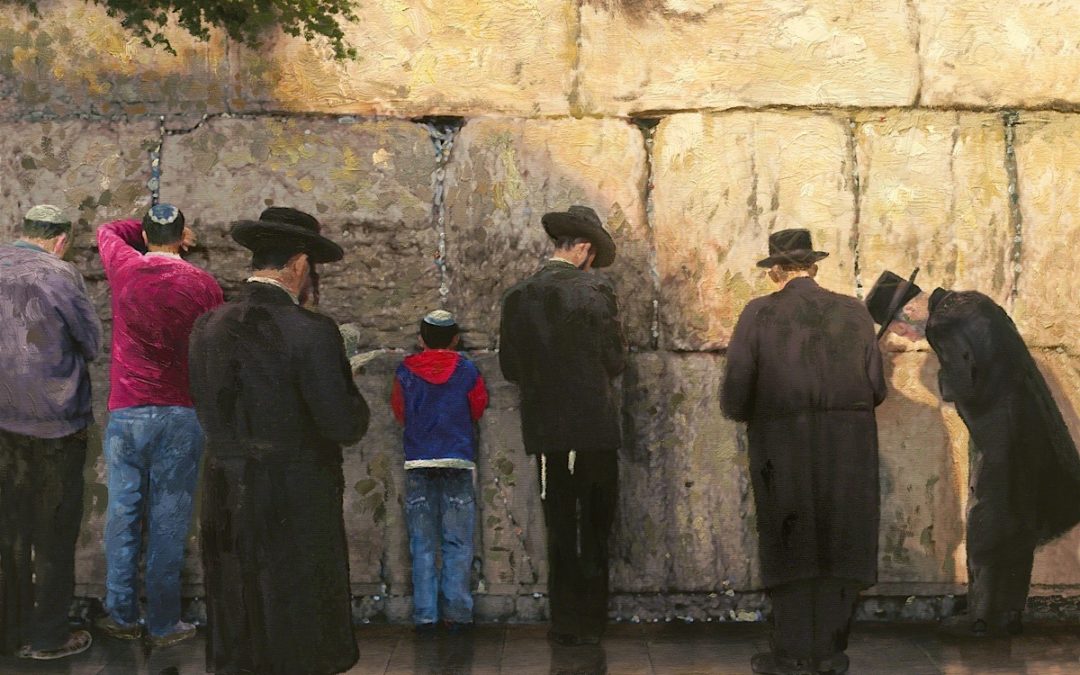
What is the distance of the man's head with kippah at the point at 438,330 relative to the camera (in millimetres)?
4609

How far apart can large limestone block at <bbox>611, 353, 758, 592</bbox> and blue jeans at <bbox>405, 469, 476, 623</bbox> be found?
68 centimetres

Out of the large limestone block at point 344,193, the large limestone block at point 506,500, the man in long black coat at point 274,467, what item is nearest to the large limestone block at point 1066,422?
the large limestone block at point 506,500

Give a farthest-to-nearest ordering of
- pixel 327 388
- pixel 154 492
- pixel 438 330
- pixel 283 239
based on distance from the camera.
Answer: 1. pixel 438 330
2. pixel 154 492
3. pixel 283 239
4. pixel 327 388

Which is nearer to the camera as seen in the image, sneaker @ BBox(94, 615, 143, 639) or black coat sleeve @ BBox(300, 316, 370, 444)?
black coat sleeve @ BBox(300, 316, 370, 444)

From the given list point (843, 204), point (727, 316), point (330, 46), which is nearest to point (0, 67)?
point (330, 46)

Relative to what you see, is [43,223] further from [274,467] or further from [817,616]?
[817,616]

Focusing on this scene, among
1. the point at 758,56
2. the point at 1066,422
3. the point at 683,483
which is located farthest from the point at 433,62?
the point at 1066,422

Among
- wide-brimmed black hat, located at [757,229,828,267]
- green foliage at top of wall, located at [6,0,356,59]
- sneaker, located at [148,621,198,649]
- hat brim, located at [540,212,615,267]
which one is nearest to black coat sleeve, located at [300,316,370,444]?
hat brim, located at [540,212,615,267]

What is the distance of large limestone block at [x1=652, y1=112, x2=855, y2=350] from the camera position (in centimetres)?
483

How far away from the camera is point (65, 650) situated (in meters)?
4.31

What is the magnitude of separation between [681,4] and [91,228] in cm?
274

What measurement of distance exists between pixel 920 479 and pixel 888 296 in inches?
31.7

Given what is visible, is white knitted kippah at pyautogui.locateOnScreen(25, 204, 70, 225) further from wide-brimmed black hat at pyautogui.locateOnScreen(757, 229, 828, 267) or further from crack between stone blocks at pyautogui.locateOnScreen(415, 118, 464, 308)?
wide-brimmed black hat at pyautogui.locateOnScreen(757, 229, 828, 267)

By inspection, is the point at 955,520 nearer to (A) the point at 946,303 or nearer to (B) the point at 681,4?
(A) the point at 946,303
